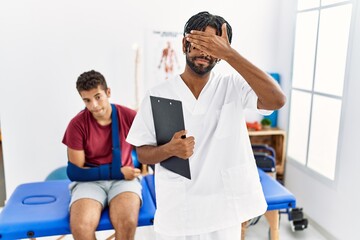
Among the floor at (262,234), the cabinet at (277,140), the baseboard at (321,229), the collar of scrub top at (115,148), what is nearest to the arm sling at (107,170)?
the collar of scrub top at (115,148)

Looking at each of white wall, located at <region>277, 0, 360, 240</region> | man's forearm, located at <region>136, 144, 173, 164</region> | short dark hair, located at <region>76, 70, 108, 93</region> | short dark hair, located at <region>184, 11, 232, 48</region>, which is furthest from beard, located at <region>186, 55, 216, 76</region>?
white wall, located at <region>277, 0, 360, 240</region>

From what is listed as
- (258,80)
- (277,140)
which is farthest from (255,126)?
(258,80)

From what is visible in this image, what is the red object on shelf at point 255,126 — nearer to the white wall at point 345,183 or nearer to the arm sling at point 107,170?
the white wall at point 345,183

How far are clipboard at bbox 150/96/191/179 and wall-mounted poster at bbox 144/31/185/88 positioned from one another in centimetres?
163

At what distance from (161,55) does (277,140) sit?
3.99ft

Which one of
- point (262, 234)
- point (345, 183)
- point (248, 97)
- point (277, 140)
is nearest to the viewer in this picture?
point (248, 97)

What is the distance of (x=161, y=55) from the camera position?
2766 mm

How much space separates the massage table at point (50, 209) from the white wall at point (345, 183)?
448mm

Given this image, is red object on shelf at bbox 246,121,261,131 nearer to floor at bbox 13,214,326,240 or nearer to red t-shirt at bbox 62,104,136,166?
floor at bbox 13,214,326,240

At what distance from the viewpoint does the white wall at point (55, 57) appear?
2.52 m

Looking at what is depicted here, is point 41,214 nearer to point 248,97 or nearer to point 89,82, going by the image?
point 89,82

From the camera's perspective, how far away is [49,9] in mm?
2521

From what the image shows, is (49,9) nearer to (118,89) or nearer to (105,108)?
(118,89)

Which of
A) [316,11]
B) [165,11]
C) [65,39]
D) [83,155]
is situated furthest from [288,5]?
[83,155]
